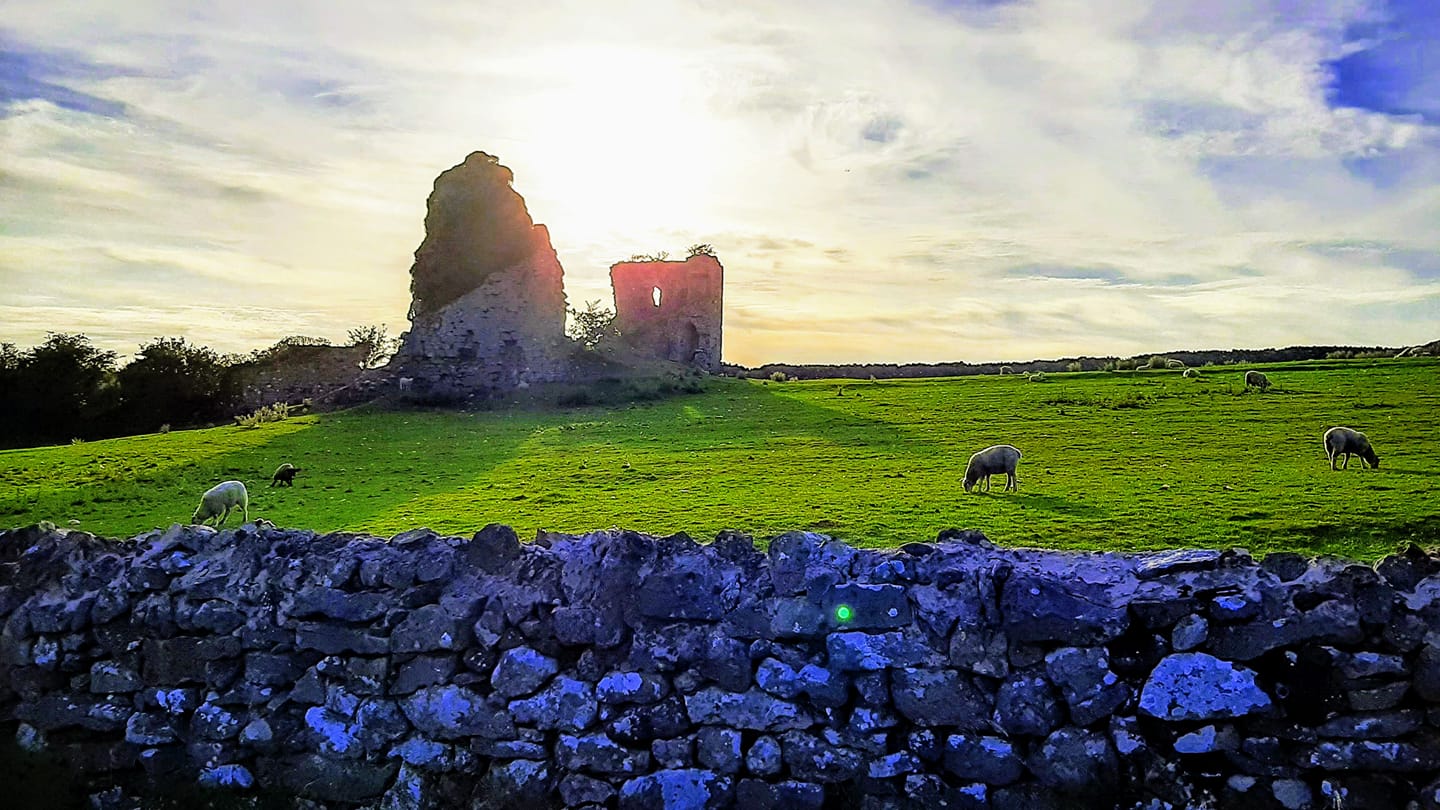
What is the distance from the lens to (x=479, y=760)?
18.1 ft

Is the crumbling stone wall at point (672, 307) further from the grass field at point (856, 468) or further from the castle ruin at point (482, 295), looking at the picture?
the grass field at point (856, 468)

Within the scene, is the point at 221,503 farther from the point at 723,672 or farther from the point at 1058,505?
the point at 1058,505

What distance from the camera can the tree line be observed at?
32312 mm

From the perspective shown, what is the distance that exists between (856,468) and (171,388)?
29.8 m

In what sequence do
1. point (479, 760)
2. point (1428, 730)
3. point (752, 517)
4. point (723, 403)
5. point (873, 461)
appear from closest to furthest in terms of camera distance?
1. point (1428, 730)
2. point (479, 760)
3. point (752, 517)
4. point (873, 461)
5. point (723, 403)

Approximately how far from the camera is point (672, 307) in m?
49.9

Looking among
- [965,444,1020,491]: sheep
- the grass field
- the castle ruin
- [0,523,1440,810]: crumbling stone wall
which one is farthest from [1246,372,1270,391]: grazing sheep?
[0,523,1440,810]: crumbling stone wall

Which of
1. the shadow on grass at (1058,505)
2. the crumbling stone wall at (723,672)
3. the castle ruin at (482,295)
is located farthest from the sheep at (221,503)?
the castle ruin at (482,295)

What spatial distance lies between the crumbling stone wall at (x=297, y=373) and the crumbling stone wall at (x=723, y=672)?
96.5 feet

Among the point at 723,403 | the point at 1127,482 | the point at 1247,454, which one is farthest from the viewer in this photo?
the point at 723,403

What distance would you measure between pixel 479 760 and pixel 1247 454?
14.8 m

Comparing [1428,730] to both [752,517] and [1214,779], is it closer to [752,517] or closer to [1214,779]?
[1214,779]

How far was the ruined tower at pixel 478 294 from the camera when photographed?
33.7 metres

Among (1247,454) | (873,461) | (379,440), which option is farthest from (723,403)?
(1247,454)
